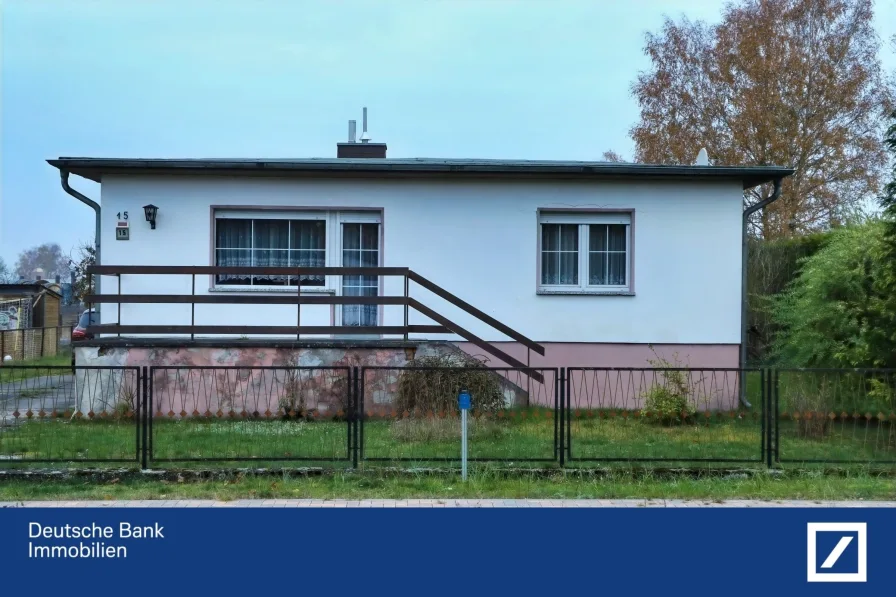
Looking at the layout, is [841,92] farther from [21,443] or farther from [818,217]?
[21,443]

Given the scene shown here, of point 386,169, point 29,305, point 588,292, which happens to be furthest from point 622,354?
point 29,305

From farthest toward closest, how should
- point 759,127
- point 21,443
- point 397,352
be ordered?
point 759,127, point 397,352, point 21,443

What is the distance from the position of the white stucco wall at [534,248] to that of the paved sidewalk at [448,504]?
6.41 meters

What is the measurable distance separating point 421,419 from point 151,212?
655 centimetres

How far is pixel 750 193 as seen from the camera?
3219 centimetres

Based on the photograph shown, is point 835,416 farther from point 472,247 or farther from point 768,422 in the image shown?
point 472,247

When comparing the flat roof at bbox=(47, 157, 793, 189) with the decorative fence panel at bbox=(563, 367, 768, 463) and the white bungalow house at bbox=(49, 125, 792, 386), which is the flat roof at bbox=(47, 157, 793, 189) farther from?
the decorative fence panel at bbox=(563, 367, 768, 463)

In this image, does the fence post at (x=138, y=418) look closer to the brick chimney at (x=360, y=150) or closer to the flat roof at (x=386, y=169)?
the flat roof at (x=386, y=169)

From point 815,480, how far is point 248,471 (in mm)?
5825

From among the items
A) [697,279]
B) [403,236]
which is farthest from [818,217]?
[403,236]

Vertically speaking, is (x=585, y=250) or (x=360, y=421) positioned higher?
(x=585, y=250)

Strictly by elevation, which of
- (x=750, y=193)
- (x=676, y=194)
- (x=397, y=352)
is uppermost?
(x=750, y=193)

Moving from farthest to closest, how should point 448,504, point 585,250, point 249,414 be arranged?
point 585,250 → point 249,414 → point 448,504

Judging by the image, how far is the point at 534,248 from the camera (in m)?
14.1
